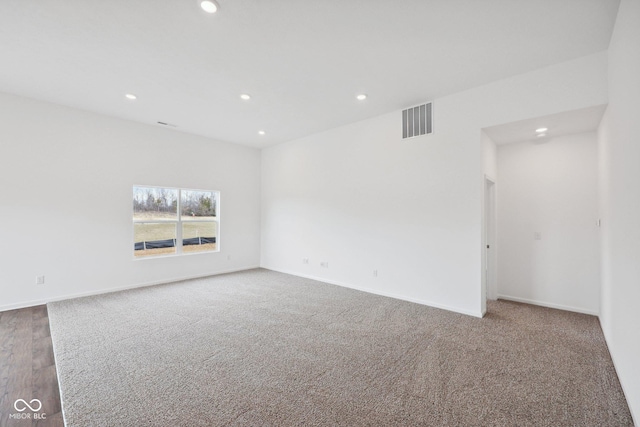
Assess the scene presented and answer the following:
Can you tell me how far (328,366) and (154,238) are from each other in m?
4.65

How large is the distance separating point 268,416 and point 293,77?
11.5ft

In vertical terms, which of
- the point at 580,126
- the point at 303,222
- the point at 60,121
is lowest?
the point at 303,222

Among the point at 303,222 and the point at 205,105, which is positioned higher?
the point at 205,105

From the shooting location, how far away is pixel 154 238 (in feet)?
18.1

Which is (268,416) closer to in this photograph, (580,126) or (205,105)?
(205,105)

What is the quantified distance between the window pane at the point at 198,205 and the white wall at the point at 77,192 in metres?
0.23

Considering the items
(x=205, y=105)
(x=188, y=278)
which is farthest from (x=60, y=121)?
(x=188, y=278)

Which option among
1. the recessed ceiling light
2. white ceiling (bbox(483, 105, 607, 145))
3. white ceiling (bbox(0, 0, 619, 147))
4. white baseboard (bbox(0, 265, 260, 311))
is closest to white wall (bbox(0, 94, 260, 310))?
white baseboard (bbox(0, 265, 260, 311))

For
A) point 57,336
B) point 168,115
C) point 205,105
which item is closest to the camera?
point 57,336

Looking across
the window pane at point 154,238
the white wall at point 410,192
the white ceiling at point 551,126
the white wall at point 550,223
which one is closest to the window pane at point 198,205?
the window pane at point 154,238

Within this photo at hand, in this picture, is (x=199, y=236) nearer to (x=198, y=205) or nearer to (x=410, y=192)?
(x=198, y=205)

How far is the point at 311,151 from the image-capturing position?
5.91 m

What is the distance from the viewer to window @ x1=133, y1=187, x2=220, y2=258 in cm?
531
